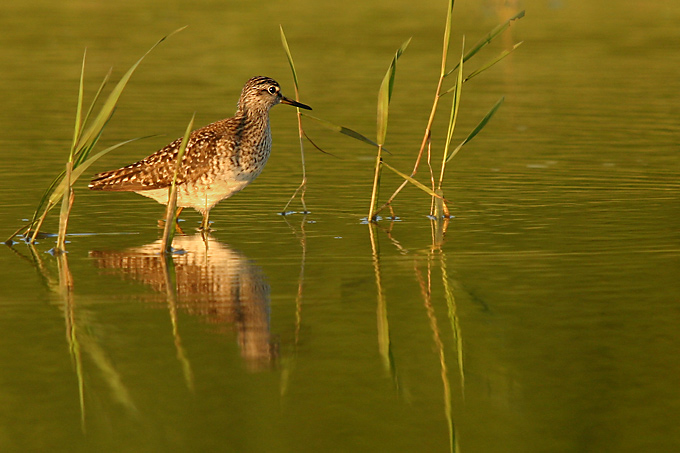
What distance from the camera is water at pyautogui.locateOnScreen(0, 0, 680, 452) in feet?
19.8

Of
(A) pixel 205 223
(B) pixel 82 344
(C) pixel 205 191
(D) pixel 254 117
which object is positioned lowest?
(B) pixel 82 344

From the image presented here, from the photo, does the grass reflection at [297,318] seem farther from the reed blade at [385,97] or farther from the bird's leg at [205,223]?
the reed blade at [385,97]

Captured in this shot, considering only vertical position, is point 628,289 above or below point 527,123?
below

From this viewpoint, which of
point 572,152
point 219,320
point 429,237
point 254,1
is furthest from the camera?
point 254,1

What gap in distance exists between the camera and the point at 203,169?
11.0 meters

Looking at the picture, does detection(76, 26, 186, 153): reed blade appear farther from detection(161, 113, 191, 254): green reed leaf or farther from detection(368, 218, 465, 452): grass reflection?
detection(368, 218, 465, 452): grass reflection

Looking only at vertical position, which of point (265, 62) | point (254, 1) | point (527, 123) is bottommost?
point (527, 123)

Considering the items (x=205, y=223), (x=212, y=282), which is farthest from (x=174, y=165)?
(x=212, y=282)

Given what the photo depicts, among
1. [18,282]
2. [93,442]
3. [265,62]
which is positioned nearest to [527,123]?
[265,62]

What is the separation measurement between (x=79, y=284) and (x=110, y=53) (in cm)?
1787

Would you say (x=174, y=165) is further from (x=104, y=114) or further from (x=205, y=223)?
(x=104, y=114)

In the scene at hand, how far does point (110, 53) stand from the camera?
1017 inches

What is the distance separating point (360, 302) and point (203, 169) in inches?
127

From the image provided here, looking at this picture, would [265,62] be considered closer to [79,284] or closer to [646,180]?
[646,180]
